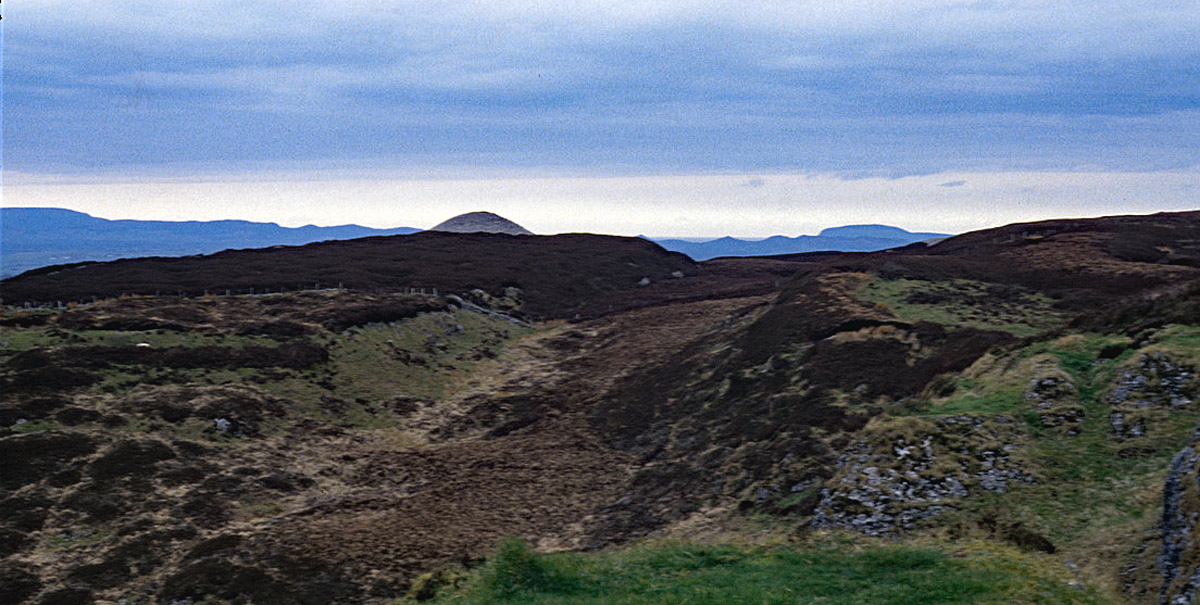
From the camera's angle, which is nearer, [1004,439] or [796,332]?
[1004,439]

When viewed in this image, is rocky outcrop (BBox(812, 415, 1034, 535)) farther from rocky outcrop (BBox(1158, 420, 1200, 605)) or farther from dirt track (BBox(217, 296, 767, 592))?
dirt track (BBox(217, 296, 767, 592))

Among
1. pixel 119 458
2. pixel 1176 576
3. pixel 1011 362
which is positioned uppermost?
pixel 1011 362

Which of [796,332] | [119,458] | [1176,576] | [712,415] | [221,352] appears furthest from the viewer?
[221,352]

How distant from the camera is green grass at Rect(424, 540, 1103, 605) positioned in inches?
636

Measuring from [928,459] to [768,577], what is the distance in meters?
7.29

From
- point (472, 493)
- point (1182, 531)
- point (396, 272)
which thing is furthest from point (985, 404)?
point (396, 272)

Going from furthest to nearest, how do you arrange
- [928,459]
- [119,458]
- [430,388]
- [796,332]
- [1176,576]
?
[430,388]
[796,332]
[119,458]
[928,459]
[1176,576]

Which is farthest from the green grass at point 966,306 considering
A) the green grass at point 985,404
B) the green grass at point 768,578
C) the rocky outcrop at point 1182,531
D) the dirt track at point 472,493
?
the green grass at point 768,578

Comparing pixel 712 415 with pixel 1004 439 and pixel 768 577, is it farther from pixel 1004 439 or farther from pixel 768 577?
pixel 768 577

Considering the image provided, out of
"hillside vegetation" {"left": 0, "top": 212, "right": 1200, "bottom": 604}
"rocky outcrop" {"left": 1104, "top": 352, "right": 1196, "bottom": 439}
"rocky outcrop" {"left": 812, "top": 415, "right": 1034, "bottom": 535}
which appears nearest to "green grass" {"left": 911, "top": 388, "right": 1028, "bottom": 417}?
"hillside vegetation" {"left": 0, "top": 212, "right": 1200, "bottom": 604}

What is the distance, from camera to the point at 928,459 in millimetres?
22438

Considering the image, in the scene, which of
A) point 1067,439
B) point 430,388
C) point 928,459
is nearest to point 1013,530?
point 928,459

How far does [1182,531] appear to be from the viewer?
15102 millimetres

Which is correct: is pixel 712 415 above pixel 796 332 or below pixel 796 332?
below
